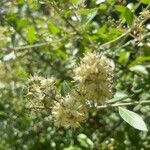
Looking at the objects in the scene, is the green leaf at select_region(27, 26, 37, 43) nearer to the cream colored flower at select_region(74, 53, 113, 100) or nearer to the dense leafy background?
the dense leafy background

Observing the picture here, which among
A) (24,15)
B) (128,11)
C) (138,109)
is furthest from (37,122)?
(128,11)

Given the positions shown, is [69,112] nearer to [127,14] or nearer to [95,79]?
[95,79]

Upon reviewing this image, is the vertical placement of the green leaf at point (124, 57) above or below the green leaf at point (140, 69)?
above

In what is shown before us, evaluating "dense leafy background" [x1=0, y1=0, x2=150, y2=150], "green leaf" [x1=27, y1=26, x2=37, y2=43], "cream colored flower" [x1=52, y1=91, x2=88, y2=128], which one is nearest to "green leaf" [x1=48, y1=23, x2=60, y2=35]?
"dense leafy background" [x1=0, y1=0, x2=150, y2=150]

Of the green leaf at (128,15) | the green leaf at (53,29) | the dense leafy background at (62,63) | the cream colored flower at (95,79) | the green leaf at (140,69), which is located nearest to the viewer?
the cream colored flower at (95,79)

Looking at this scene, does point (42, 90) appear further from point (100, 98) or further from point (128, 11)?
point (128, 11)

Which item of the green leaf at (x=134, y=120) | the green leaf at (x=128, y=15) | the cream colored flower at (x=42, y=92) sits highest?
the green leaf at (x=128, y=15)

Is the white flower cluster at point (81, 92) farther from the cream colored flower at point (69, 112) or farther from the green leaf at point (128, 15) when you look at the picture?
the green leaf at point (128, 15)

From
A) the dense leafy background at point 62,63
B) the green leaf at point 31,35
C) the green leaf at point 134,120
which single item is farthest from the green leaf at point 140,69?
the green leaf at point 134,120
